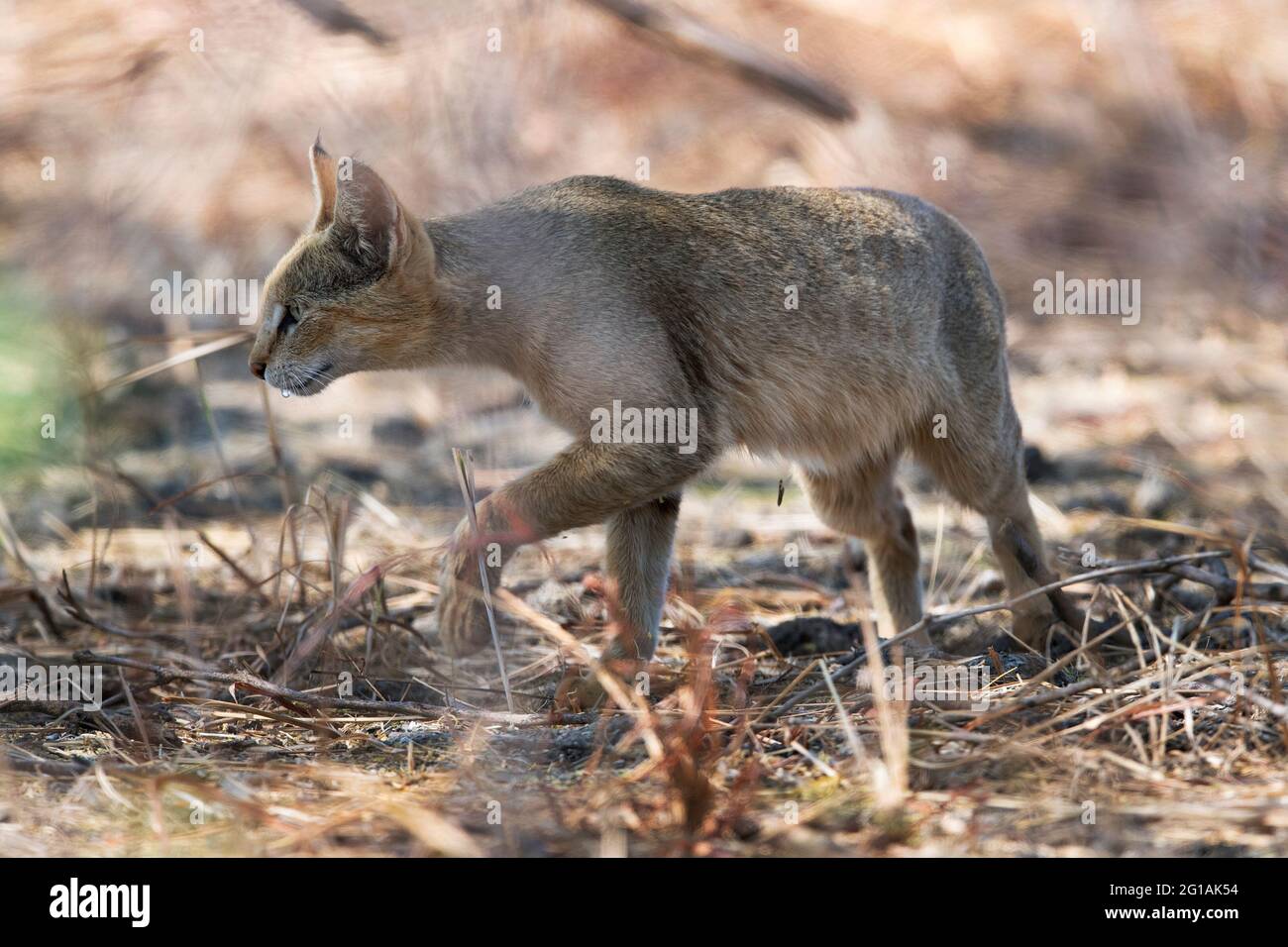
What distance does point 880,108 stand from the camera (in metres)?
10.5

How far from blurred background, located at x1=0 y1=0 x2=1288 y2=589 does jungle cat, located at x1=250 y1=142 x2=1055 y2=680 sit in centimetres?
102

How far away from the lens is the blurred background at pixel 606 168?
7406 mm

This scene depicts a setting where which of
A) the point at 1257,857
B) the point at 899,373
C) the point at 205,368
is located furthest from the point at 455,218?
the point at 205,368

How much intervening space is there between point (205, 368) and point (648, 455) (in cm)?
587

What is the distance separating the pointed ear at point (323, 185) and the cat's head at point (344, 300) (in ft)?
0.16

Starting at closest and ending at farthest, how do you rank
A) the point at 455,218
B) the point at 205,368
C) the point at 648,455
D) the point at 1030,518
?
the point at 648,455
the point at 455,218
the point at 1030,518
the point at 205,368

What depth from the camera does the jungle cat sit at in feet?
14.2

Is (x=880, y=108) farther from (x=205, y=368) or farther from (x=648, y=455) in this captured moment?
(x=648, y=455)

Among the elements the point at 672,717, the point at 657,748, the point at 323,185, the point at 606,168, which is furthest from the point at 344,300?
the point at 606,168

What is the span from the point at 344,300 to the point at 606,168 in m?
6.26

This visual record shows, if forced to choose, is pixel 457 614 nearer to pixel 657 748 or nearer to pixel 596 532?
pixel 657 748

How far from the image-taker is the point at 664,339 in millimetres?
4492

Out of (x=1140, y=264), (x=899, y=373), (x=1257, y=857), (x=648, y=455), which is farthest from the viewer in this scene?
(x=1140, y=264)

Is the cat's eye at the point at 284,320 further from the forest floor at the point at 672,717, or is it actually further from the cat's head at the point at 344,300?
the forest floor at the point at 672,717
